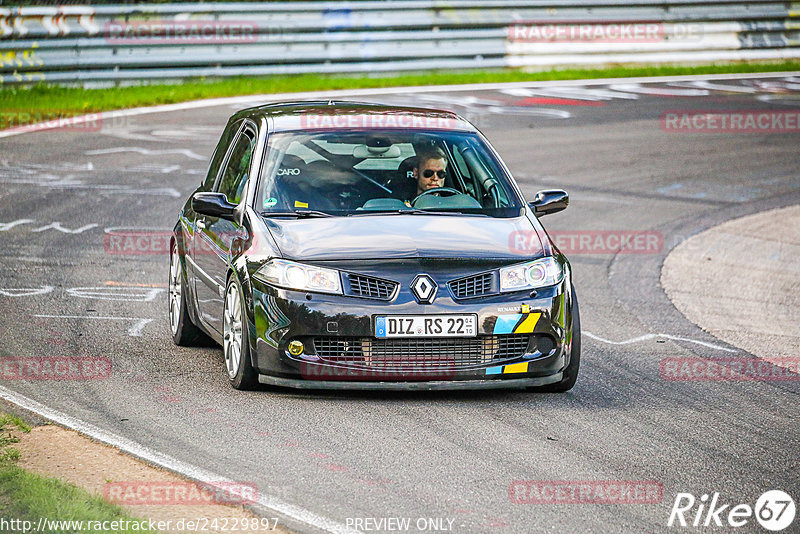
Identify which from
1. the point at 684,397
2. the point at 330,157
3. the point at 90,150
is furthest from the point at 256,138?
the point at 90,150

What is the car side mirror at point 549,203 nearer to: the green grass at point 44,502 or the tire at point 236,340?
the tire at point 236,340

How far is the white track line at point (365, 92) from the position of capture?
21609 mm

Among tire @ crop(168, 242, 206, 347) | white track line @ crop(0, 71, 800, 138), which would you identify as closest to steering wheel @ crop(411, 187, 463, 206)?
tire @ crop(168, 242, 206, 347)

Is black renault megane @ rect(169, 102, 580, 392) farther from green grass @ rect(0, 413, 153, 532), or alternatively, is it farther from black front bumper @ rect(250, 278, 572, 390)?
green grass @ rect(0, 413, 153, 532)

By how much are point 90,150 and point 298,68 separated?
329 inches

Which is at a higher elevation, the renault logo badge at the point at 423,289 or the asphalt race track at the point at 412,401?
the renault logo badge at the point at 423,289

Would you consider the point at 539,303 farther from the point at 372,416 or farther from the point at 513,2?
the point at 513,2

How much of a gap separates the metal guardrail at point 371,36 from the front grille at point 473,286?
16.8 meters

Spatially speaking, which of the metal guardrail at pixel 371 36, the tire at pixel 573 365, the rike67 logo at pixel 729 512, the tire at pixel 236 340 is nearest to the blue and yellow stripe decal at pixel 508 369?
the tire at pixel 573 365

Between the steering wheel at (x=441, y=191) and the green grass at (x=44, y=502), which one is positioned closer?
the green grass at (x=44, y=502)

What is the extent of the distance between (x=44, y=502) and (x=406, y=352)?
247 centimetres

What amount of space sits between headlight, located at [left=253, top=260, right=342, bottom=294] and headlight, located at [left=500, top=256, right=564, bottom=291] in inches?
36.4

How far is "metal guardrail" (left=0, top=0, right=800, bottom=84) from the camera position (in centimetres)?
2355

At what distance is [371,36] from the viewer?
27453 millimetres
